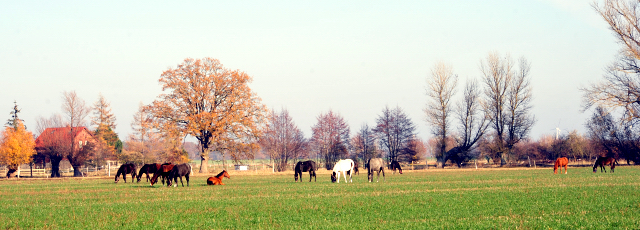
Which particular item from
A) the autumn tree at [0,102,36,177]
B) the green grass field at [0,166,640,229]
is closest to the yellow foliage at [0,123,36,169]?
the autumn tree at [0,102,36,177]

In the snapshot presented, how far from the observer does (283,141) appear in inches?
3127

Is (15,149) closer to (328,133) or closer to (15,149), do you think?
(15,149)

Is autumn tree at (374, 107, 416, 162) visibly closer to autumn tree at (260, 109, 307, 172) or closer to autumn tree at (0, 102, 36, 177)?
autumn tree at (260, 109, 307, 172)

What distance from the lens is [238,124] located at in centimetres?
5709

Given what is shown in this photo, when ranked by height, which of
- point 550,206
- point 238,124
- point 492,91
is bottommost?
point 550,206

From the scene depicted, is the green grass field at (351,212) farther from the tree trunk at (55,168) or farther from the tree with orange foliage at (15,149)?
the tree trunk at (55,168)

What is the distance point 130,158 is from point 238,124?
744 inches

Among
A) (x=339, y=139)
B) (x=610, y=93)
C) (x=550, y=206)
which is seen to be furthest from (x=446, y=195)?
(x=339, y=139)

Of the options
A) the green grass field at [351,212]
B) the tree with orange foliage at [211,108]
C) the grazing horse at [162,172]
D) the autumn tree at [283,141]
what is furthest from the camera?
the autumn tree at [283,141]

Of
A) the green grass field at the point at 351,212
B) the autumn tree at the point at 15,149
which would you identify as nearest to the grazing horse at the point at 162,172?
the green grass field at the point at 351,212

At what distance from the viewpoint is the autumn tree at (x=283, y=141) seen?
77500 mm

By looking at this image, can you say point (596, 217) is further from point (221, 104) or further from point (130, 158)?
point (130, 158)

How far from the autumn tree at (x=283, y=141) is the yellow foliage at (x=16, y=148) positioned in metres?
31.3

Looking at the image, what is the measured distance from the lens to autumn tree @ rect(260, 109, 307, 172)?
3051 inches
